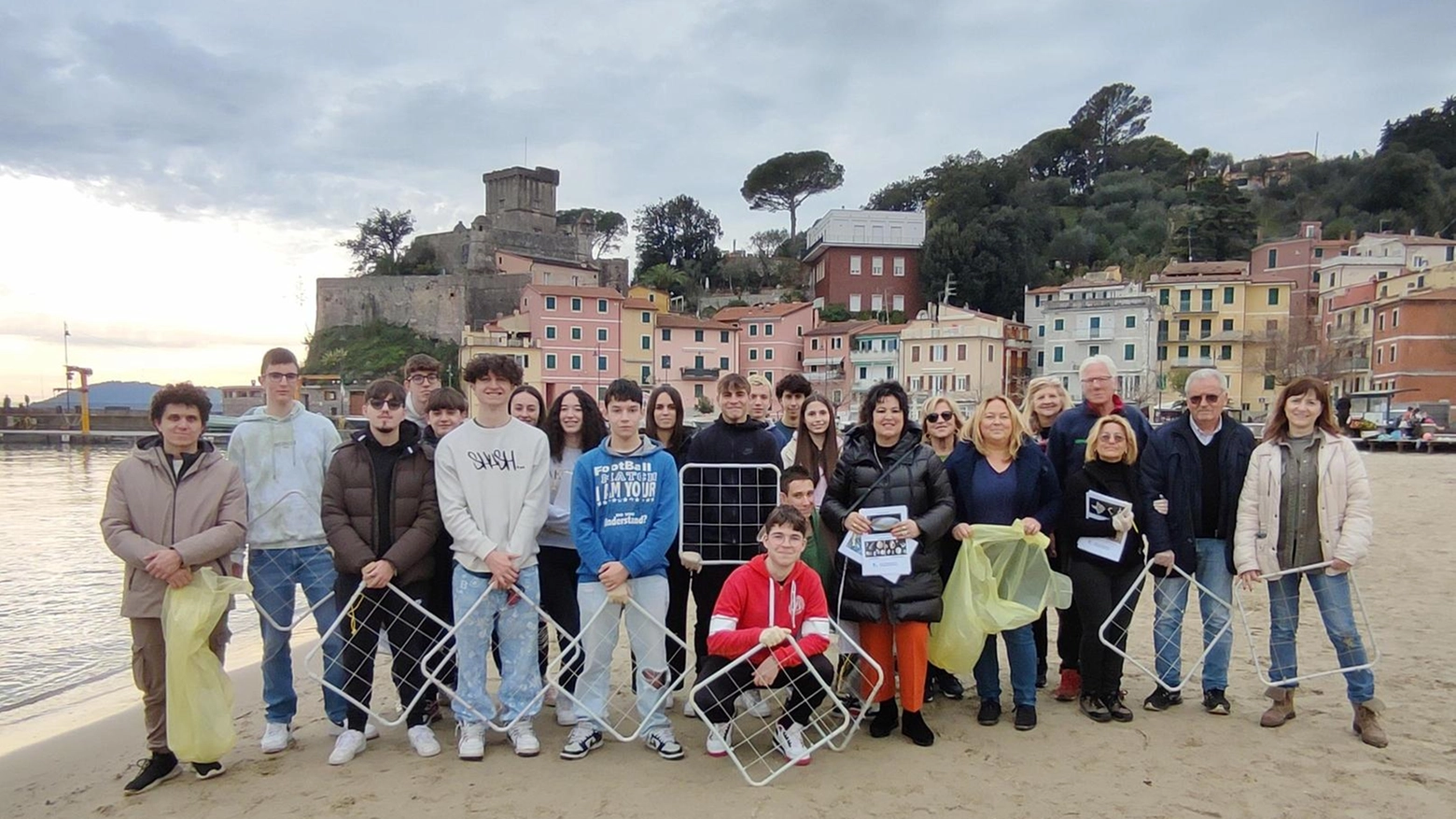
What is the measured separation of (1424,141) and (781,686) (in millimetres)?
87125

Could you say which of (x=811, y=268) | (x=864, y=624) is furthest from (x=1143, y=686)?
(x=811, y=268)

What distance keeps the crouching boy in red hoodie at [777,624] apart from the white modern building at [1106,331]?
44.6 m

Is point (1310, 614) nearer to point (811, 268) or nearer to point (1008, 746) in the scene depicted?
point (1008, 746)

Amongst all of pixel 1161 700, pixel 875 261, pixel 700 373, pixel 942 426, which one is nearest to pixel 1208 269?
pixel 875 261

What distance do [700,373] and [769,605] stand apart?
47.5m

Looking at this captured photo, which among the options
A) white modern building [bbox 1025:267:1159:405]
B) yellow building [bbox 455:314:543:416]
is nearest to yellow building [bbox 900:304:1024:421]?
white modern building [bbox 1025:267:1159:405]

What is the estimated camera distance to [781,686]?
3928mm

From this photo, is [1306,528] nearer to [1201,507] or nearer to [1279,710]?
[1201,507]

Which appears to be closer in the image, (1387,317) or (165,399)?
(165,399)

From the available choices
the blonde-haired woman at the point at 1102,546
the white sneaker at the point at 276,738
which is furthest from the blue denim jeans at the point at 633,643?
the blonde-haired woman at the point at 1102,546

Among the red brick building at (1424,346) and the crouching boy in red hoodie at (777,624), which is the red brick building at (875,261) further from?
the crouching boy in red hoodie at (777,624)

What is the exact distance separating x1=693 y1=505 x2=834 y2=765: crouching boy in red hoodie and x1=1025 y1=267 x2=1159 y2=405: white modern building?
4457 centimetres

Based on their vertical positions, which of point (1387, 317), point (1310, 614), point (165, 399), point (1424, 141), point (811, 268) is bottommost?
point (1310, 614)

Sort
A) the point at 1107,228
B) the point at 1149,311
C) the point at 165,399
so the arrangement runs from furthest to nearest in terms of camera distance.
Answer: the point at 1107,228
the point at 1149,311
the point at 165,399
